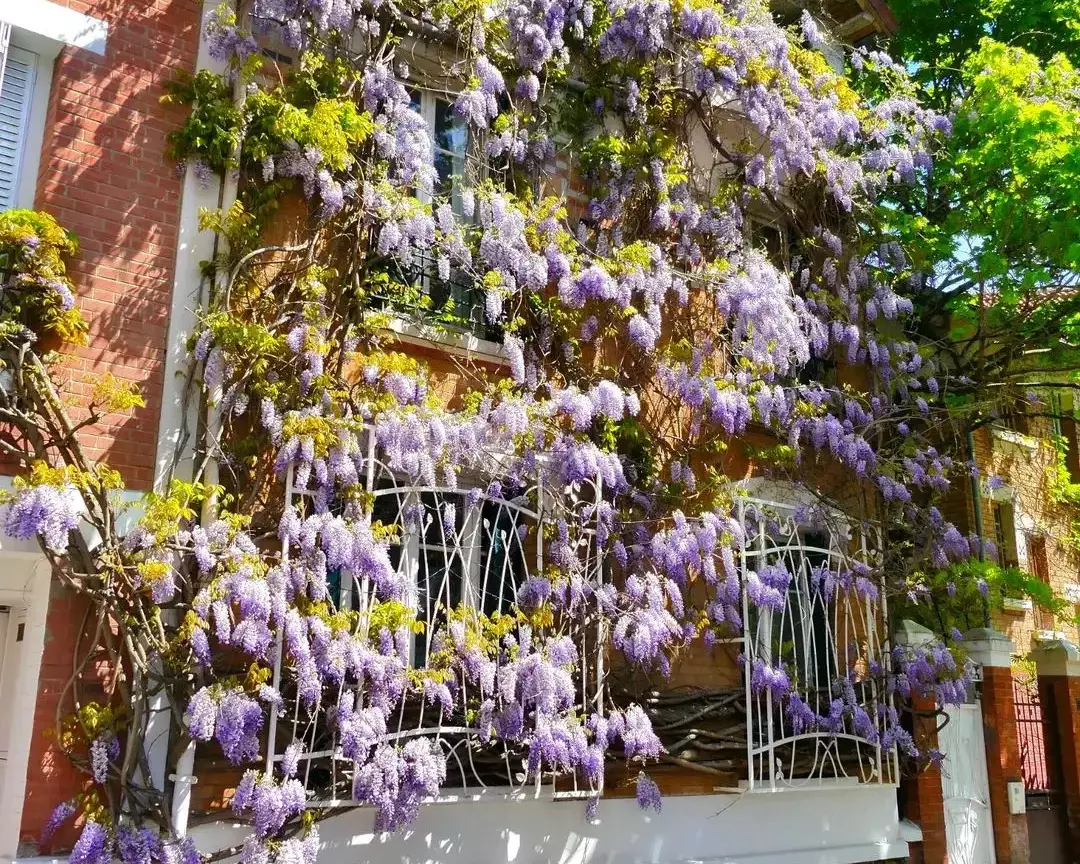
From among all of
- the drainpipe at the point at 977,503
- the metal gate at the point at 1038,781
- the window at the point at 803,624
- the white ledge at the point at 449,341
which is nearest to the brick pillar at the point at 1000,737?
the drainpipe at the point at 977,503

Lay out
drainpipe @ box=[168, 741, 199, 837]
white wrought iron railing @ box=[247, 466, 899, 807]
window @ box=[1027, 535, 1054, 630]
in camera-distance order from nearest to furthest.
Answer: drainpipe @ box=[168, 741, 199, 837]
white wrought iron railing @ box=[247, 466, 899, 807]
window @ box=[1027, 535, 1054, 630]

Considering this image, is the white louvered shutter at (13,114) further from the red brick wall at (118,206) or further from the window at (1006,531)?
the window at (1006,531)

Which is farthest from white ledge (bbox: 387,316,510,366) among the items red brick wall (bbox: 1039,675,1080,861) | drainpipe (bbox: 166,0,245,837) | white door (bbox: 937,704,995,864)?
red brick wall (bbox: 1039,675,1080,861)

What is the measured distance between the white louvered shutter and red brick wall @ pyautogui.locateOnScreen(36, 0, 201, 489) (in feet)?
0.58

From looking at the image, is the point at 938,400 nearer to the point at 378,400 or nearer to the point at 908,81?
the point at 908,81

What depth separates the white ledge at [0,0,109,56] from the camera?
256 inches

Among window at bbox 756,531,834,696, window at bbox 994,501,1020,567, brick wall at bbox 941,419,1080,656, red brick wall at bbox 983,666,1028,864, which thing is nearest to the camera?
window at bbox 756,531,834,696

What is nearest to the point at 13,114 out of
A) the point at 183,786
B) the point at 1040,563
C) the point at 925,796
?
the point at 183,786

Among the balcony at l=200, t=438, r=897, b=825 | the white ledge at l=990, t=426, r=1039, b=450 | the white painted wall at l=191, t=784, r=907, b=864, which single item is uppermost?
the white ledge at l=990, t=426, r=1039, b=450

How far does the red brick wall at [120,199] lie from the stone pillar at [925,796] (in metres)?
7.23

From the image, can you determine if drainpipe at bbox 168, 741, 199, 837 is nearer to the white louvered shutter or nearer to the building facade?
the building facade

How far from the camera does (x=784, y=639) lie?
975cm

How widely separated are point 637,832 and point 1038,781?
7.61 m

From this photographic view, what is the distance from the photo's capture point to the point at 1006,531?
14922 mm
